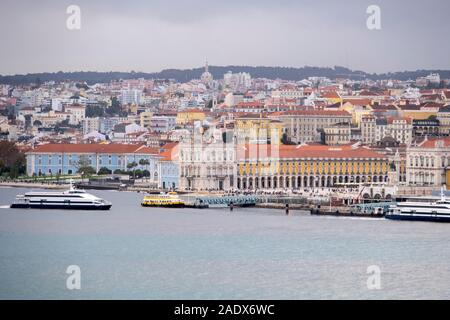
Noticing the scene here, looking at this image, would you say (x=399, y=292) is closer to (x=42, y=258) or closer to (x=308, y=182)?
(x=42, y=258)

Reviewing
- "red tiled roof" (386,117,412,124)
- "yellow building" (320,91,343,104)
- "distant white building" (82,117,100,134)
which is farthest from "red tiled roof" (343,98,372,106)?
"distant white building" (82,117,100,134)

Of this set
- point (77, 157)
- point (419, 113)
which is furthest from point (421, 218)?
point (419, 113)

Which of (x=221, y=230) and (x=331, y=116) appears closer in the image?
(x=221, y=230)

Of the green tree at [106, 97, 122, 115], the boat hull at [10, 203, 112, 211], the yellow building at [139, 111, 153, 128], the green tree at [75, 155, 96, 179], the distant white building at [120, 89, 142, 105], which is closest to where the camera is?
the boat hull at [10, 203, 112, 211]

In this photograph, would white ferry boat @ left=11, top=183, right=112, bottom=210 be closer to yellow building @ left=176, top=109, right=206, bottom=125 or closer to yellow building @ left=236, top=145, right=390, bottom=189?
yellow building @ left=236, top=145, right=390, bottom=189

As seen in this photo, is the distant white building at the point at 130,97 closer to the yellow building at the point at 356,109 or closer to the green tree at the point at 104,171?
the yellow building at the point at 356,109

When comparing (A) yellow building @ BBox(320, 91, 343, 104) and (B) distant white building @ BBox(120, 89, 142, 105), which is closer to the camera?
(A) yellow building @ BBox(320, 91, 343, 104)

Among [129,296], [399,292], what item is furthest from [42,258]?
[399,292]
